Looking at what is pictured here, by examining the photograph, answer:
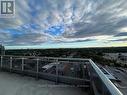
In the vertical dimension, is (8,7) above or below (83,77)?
above

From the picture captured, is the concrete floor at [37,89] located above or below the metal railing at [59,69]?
below

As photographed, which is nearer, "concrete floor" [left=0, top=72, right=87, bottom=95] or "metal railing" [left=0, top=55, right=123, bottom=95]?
"concrete floor" [left=0, top=72, right=87, bottom=95]

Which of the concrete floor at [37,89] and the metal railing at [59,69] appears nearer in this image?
the concrete floor at [37,89]

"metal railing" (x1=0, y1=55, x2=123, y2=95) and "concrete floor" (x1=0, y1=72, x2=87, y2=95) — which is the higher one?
"metal railing" (x1=0, y1=55, x2=123, y2=95)

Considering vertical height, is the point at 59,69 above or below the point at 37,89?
above

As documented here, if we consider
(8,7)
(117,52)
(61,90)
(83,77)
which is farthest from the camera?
(117,52)

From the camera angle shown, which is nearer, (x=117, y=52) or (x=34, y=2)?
(x=34, y=2)

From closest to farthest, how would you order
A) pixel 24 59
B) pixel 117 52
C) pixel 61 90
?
pixel 61 90, pixel 24 59, pixel 117 52

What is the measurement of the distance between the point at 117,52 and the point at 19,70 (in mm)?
86153

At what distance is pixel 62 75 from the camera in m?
5.82

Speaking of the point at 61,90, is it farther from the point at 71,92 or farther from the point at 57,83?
the point at 57,83

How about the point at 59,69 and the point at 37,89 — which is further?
the point at 59,69

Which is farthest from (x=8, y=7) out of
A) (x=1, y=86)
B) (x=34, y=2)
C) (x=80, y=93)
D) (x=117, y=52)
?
(x=117, y=52)

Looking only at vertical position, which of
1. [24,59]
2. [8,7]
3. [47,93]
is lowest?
[47,93]
